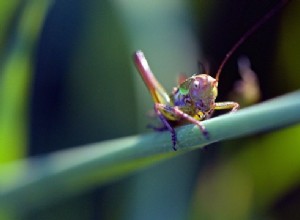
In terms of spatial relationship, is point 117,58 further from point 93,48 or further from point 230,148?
point 230,148

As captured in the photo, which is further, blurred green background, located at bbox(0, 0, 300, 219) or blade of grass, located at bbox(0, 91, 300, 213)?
blurred green background, located at bbox(0, 0, 300, 219)

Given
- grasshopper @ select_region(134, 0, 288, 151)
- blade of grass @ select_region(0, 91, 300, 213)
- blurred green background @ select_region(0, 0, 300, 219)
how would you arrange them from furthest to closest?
blurred green background @ select_region(0, 0, 300, 219) → grasshopper @ select_region(134, 0, 288, 151) → blade of grass @ select_region(0, 91, 300, 213)

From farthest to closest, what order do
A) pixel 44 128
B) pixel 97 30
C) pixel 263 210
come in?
pixel 44 128, pixel 97 30, pixel 263 210

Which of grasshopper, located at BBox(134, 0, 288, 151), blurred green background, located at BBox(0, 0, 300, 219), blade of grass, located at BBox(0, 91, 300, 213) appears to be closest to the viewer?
blade of grass, located at BBox(0, 91, 300, 213)

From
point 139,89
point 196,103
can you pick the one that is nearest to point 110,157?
point 196,103

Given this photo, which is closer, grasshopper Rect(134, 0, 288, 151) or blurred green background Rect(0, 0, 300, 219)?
grasshopper Rect(134, 0, 288, 151)

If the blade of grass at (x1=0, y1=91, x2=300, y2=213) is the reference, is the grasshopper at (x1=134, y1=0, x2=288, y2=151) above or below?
above

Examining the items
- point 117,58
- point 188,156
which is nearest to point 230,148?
point 188,156
